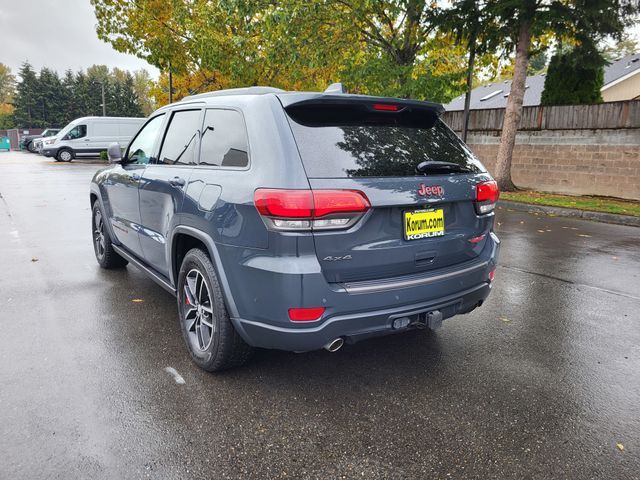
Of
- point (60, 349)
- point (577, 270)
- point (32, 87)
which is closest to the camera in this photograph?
point (60, 349)

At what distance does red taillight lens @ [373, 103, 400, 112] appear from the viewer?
3.08 m

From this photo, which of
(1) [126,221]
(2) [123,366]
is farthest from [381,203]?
(1) [126,221]

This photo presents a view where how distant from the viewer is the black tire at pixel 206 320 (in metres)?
3.04

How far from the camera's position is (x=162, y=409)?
2.85 meters

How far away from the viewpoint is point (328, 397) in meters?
3.02

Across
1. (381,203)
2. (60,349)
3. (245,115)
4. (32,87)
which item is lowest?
(60,349)

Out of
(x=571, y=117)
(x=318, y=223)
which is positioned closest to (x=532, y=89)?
(x=571, y=117)

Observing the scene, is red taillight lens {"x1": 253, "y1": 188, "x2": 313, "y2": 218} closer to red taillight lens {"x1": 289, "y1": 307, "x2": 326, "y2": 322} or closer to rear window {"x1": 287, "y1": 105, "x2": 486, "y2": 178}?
rear window {"x1": 287, "y1": 105, "x2": 486, "y2": 178}

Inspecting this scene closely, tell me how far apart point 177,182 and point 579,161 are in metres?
13.7

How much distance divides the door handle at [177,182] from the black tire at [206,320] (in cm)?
51

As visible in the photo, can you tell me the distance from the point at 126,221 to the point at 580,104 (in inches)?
543

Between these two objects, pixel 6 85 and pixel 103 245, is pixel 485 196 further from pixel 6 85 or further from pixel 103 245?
pixel 6 85

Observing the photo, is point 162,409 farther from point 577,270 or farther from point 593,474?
point 577,270

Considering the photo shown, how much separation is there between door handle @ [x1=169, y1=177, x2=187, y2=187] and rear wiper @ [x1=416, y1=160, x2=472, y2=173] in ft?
5.30
